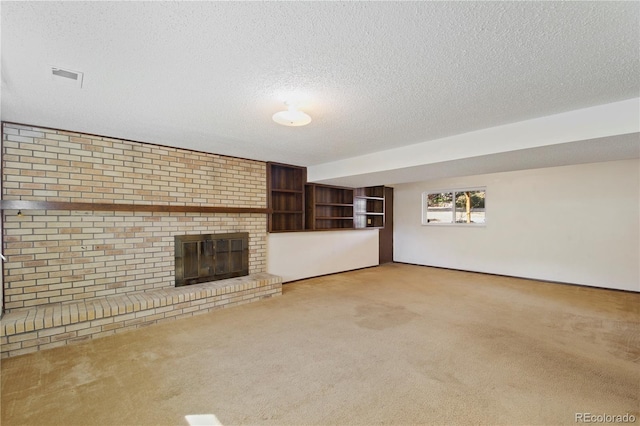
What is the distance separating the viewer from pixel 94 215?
3.39 meters

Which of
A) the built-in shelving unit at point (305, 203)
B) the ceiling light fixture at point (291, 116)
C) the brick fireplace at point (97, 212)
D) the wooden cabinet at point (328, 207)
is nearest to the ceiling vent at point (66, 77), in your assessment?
the ceiling light fixture at point (291, 116)

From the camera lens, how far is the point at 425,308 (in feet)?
12.7

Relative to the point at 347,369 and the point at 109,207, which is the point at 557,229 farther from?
the point at 109,207

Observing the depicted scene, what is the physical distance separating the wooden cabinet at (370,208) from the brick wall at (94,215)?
354 centimetres

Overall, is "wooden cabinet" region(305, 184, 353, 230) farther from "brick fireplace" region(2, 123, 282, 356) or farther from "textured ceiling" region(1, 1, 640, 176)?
"textured ceiling" region(1, 1, 640, 176)

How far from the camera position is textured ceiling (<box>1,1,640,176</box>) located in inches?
52.9

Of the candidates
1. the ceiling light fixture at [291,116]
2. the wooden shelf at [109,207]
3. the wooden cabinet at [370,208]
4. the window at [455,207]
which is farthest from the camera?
the wooden cabinet at [370,208]

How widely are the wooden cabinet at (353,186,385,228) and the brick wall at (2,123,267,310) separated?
3.54m

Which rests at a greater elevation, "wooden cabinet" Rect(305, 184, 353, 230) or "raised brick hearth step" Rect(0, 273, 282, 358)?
"wooden cabinet" Rect(305, 184, 353, 230)

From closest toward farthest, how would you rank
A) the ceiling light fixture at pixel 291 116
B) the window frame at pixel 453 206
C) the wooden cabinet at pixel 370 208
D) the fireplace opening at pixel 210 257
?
the ceiling light fixture at pixel 291 116
the fireplace opening at pixel 210 257
the window frame at pixel 453 206
the wooden cabinet at pixel 370 208

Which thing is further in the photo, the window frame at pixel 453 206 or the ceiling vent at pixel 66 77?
the window frame at pixel 453 206

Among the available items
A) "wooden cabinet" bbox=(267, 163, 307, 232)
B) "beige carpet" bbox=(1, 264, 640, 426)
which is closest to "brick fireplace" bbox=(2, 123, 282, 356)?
"beige carpet" bbox=(1, 264, 640, 426)

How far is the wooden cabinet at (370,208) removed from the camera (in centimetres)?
700

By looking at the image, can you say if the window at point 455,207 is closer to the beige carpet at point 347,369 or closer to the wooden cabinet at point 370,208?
the wooden cabinet at point 370,208
